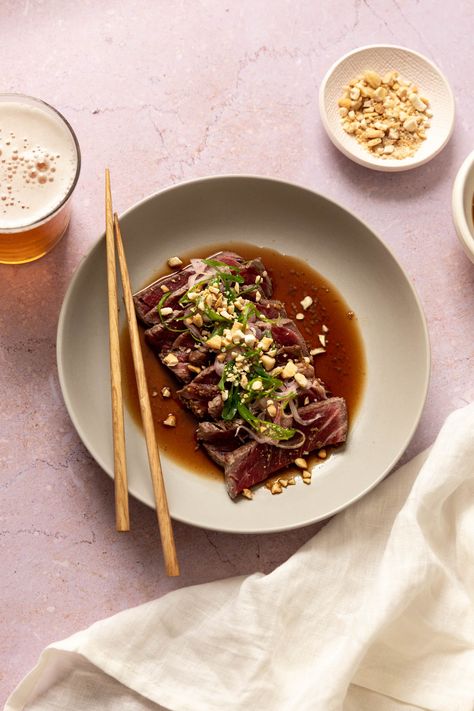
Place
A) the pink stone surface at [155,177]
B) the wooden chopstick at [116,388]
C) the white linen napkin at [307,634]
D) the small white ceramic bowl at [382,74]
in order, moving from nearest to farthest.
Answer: the wooden chopstick at [116,388]
the white linen napkin at [307,634]
the pink stone surface at [155,177]
the small white ceramic bowl at [382,74]

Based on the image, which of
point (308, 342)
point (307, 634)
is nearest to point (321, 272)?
point (308, 342)

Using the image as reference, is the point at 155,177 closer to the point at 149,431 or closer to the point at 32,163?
the point at 32,163

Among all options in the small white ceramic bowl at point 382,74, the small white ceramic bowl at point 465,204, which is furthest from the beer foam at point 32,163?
the small white ceramic bowl at point 465,204

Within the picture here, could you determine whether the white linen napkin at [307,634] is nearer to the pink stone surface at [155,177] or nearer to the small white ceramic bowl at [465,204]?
the pink stone surface at [155,177]

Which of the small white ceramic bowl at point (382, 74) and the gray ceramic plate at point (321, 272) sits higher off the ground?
the small white ceramic bowl at point (382, 74)

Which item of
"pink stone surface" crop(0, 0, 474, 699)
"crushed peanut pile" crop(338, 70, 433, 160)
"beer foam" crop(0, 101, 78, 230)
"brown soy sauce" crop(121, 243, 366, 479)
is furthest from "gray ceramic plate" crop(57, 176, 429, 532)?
"crushed peanut pile" crop(338, 70, 433, 160)

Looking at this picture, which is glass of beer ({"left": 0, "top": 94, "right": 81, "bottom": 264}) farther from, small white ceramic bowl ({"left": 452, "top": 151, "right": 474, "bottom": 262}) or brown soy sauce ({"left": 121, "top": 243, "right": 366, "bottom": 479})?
small white ceramic bowl ({"left": 452, "top": 151, "right": 474, "bottom": 262})

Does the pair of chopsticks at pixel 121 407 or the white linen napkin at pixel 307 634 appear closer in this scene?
the pair of chopsticks at pixel 121 407

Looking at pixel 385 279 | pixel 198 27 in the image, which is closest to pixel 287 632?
pixel 385 279
